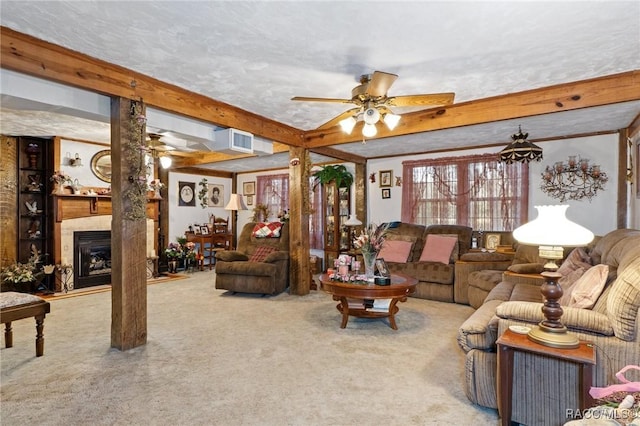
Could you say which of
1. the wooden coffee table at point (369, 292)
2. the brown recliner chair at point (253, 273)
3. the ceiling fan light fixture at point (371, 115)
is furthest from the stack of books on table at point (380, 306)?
the ceiling fan light fixture at point (371, 115)

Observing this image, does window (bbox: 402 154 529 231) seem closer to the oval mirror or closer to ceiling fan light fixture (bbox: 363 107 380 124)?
ceiling fan light fixture (bbox: 363 107 380 124)

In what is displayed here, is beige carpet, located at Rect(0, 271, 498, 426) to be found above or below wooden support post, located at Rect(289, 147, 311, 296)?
below

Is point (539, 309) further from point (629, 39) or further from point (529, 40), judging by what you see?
point (629, 39)

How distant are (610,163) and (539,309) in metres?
3.81

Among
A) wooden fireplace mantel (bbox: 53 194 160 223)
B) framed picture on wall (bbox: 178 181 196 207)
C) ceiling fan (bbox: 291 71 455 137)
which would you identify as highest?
ceiling fan (bbox: 291 71 455 137)

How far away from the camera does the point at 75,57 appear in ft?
8.35

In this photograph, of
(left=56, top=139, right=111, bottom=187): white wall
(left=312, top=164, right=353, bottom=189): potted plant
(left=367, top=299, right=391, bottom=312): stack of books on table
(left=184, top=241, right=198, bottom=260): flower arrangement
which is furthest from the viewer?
(left=184, top=241, right=198, bottom=260): flower arrangement

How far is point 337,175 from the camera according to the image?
6.68 m

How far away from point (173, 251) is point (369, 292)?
4.66 metres

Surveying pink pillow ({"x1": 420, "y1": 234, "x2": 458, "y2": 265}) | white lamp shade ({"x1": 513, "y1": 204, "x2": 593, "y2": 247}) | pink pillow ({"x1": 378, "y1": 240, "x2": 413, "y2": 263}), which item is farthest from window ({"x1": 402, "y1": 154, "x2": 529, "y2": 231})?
white lamp shade ({"x1": 513, "y1": 204, "x2": 593, "y2": 247})

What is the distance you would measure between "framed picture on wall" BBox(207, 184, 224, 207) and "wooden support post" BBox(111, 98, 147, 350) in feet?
17.2

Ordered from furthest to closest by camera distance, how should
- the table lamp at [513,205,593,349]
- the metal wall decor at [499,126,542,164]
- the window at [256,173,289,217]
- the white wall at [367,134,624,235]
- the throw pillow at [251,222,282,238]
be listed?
1. the window at [256,173,289,217]
2. the throw pillow at [251,222,282,238]
3. the white wall at [367,134,624,235]
4. the metal wall decor at [499,126,542,164]
5. the table lamp at [513,205,593,349]

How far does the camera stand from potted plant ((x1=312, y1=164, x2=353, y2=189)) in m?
6.68

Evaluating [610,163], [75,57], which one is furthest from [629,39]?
[75,57]
